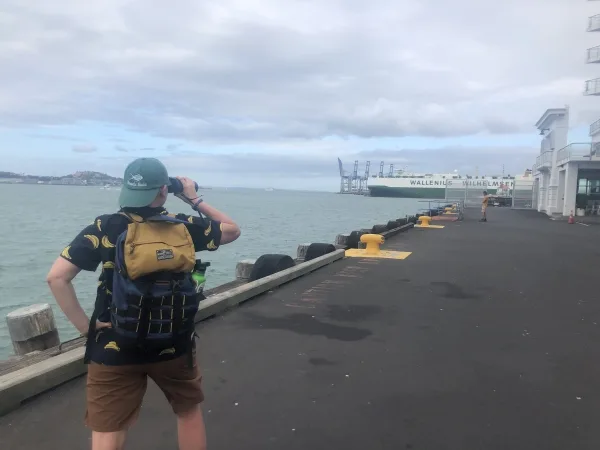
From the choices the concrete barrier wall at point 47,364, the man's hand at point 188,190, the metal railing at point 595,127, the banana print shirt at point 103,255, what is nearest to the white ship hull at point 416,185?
the metal railing at point 595,127

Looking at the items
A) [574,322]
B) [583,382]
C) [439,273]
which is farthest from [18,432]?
[439,273]

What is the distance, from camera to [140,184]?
106 inches

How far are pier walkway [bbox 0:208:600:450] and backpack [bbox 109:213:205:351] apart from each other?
147 cm

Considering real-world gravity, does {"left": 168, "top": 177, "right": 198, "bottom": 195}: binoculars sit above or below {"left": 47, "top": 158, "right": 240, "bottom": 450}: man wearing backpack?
above

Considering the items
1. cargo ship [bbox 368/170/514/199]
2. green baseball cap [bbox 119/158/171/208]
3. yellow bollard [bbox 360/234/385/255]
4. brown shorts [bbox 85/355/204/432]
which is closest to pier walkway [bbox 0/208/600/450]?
brown shorts [bbox 85/355/204/432]

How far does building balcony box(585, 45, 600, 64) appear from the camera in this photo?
35.9m

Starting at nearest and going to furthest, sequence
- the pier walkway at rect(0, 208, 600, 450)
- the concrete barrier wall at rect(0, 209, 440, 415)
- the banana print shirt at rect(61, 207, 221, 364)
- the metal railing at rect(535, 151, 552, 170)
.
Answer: the banana print shirt at rect(61, 207, 221, 364), the pier walkway at rect(0, 208, 600, 450), the concrete barrier wall at rect(0, 209, 440, 415), the metal railing at rect(535, 151, 552, 170)

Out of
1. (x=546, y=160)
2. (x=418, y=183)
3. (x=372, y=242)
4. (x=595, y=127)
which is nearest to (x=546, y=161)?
(x=546, y=160)

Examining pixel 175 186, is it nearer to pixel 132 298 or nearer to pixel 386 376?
pixel 132 298

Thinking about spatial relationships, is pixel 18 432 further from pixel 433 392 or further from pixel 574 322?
pixel 574 322

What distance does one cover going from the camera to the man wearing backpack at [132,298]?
2547 millimetres

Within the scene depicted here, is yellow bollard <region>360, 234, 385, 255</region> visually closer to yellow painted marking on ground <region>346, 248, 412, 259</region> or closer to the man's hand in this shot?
yellow painted marking on ground <region>346, 248, 412, 259</region>

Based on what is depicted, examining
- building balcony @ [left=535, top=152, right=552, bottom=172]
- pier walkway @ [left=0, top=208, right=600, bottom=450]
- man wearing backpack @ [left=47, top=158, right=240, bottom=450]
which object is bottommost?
pier walkway @ [left=0, top=208, right=600, bottom=450]

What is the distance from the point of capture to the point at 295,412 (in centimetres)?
421
